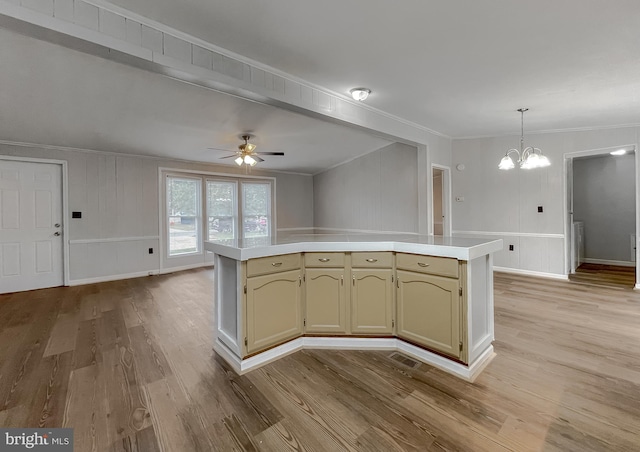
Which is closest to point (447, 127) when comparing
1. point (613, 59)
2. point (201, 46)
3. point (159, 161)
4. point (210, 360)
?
point (613, 59)

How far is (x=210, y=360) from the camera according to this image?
2441 mm

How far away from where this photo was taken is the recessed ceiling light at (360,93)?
327cm

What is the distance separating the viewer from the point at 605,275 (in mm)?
5270

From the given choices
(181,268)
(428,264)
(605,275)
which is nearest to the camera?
(428,264)

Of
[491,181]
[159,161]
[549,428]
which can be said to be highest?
[159,161]

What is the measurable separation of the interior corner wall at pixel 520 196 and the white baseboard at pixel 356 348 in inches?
142

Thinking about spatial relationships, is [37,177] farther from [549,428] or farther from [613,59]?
[613,59]

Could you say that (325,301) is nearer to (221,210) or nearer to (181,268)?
(181,268)

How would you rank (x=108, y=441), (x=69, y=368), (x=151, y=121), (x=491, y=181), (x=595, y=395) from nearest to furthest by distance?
1. (x=108, y=441)
2. (x=595, y=395)
3. (x=69, y=368)
4. (x=151, y=121)
5. (x=491, y=181)

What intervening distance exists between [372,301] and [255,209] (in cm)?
536

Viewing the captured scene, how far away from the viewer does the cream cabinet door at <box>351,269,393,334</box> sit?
2590 mm

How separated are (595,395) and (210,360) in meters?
2.76

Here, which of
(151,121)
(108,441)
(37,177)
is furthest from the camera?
(37,177)

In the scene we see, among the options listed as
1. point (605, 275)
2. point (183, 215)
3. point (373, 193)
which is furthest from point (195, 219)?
point (605, 275)
